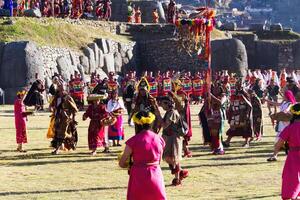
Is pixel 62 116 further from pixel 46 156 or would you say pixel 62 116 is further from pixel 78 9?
pixel 78 9

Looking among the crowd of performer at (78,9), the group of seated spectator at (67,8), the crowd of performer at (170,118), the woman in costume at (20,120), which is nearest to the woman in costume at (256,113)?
the crowd of performer at (170,118)

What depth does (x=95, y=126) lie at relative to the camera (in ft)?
64.5

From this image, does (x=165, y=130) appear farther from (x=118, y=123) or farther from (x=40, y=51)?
(x=40, y=51)

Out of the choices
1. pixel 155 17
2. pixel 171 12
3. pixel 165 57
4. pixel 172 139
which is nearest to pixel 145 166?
pixel 172 139

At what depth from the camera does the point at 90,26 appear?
48.0 metres

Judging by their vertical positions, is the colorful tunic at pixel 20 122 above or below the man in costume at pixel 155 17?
above

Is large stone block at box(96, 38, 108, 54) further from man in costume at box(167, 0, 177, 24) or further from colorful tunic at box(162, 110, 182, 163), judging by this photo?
colorful tunic at box(162, 110, 182, 163)

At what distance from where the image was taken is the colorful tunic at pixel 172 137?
15000mm

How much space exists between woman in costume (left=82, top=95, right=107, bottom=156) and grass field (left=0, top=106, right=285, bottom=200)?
0.31 m

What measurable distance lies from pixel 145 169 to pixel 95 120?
9.07 m

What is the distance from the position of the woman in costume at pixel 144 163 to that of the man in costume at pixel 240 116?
1065 cm

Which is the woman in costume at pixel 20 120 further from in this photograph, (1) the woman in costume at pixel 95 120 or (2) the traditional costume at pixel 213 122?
(2) the traditional costume at pixel 213 122

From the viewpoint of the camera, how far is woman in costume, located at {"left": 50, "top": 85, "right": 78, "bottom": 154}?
770 inches

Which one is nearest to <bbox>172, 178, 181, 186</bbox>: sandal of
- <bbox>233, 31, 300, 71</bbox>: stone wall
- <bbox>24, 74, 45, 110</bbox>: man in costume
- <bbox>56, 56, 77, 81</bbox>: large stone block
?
<bbox>24, 74, 45, 110</bbox>: man in costume
